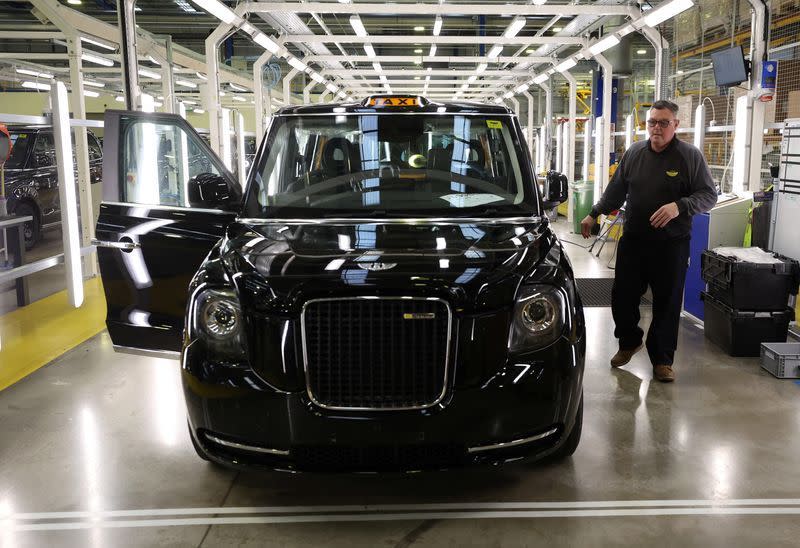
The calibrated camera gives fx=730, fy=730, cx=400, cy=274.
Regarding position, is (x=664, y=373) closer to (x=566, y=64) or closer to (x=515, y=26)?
(x=515, y=26)

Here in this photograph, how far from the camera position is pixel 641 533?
2846mm

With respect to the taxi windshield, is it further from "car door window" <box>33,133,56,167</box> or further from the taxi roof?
"car door window" <box>33,133,56,167</box>

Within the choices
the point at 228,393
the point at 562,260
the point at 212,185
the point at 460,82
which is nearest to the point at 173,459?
the point at 228,393

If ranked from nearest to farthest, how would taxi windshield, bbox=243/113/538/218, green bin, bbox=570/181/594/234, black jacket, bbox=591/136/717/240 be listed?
taxi windshield, bbox=243/113/538/218
black jacket, bbox=591/136/717/240
green bin, bbox=570/181/594/234

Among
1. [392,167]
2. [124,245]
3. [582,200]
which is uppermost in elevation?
[392,167]

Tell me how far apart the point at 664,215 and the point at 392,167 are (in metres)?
1.75

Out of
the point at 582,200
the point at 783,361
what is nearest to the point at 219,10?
the point at 783,361

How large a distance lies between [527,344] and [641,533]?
0.88 meters

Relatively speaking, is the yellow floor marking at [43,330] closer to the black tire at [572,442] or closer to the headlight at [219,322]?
the headlight at [219,322]

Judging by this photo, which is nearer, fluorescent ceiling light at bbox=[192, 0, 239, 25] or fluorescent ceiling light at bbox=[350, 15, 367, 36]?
fluorescent ceiling light at bbox=[192, 0, 239, 25]

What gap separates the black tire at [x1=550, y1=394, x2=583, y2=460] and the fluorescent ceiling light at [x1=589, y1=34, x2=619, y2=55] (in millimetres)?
7216

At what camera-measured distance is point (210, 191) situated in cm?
377

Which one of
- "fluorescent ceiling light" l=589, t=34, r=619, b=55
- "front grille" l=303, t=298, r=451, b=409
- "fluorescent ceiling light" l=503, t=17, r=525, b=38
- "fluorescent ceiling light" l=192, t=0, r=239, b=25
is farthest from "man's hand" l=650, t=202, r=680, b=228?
"fluorescent ceiling light" l=503, t=17, r=525, b=38

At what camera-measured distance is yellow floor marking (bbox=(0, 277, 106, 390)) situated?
17.2 feet
